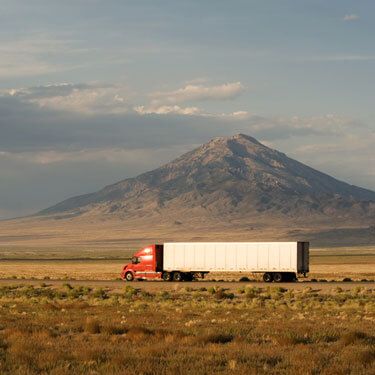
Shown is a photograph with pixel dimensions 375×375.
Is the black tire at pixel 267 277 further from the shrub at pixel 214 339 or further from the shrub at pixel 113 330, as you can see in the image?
the shrub at pixel 214 339

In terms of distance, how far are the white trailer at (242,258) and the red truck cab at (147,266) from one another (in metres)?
0.50

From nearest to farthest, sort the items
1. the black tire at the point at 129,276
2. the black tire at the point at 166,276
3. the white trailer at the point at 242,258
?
the white trailer at the point at 242,258 < the black tire at the point at 129,276 < the black tire at the point at 166,276

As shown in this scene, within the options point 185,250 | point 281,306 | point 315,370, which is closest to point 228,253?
point 185,250

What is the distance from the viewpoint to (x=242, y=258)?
6781 cm

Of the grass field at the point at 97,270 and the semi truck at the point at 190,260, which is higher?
the semi truck at the point at 190,260

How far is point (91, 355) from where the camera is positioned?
2098 centimetres

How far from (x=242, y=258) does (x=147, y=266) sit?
7.26 meters

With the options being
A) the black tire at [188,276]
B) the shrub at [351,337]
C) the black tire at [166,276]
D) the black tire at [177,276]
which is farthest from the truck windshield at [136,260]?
the shrub at [351,337]

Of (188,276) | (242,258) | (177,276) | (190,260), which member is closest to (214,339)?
(242,258)

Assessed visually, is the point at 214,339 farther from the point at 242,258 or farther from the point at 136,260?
the point at 136,260

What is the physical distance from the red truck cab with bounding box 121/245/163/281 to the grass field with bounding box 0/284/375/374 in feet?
71.6

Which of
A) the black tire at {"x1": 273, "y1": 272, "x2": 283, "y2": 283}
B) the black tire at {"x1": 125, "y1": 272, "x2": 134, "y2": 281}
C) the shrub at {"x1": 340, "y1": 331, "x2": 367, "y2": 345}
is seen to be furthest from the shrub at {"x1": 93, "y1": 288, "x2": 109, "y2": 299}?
the shrub at {"x1": 340, "y1": 331, "x2": 367, "y2": 345}

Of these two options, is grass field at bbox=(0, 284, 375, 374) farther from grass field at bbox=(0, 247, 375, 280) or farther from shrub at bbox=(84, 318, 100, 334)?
grass field at bbox=(0, 247, 375, 280)

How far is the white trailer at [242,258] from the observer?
65875 mm
